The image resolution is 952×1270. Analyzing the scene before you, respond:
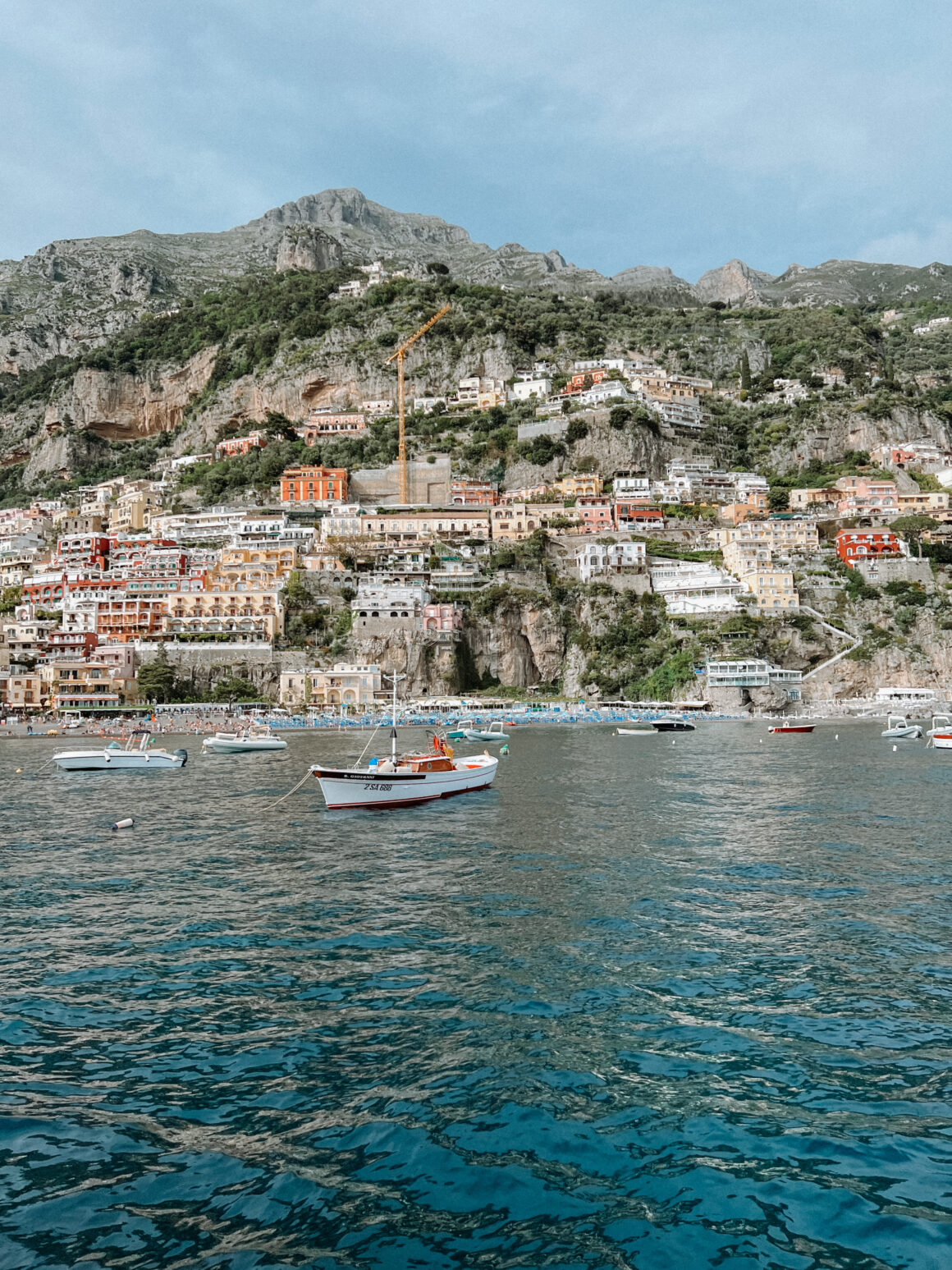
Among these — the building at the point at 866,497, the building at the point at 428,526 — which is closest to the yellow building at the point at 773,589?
the building at the point at 866,497

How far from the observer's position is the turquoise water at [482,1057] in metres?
6.43

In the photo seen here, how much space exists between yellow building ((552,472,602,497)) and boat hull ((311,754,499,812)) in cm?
7508

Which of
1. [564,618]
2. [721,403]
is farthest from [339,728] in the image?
[721,403]

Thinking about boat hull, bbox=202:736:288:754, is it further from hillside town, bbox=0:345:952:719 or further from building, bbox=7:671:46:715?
building, bbox=7:671:46:715

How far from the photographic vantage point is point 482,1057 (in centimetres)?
922

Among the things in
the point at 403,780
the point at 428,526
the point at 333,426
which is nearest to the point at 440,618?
the point at 428,526

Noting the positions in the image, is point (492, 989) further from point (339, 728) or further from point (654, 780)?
point (339, 728)

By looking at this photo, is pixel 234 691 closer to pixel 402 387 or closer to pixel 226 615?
pixel 226 615

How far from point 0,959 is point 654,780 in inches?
943

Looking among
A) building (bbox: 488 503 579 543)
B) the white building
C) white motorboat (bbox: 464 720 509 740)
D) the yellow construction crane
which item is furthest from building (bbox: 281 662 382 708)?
the white building

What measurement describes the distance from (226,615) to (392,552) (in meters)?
18.6

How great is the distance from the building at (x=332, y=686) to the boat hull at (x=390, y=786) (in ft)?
153

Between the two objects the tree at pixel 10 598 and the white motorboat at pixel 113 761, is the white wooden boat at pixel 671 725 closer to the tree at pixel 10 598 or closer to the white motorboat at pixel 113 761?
the white motorboat at pixel 113 761

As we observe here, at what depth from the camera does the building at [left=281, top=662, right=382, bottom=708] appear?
7588 centimetres
